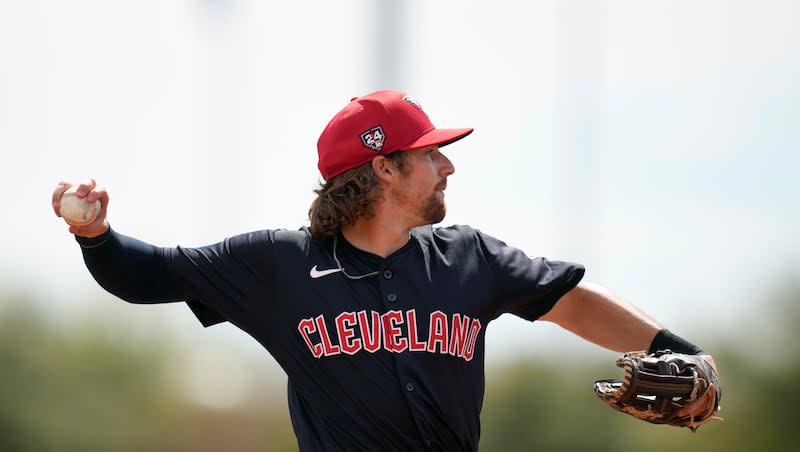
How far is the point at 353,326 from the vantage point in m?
3.46

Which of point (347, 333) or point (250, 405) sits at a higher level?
point (347, 333)

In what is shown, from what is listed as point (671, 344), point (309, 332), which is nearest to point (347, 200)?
point (309, 332)

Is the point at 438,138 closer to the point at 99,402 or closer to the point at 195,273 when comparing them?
the point at 195,273

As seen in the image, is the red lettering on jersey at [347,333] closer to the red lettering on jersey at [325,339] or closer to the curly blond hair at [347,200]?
the red lettering on jersey at [325,339]

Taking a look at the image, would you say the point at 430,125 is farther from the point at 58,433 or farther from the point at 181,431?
the point at 58,433

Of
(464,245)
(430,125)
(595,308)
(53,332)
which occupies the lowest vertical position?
(53,332)

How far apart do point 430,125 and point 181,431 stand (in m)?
8.41

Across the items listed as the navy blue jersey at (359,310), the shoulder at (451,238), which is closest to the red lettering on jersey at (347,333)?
the navy blue jersey at (359,310)

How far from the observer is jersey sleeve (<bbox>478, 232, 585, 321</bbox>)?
3584 millimetres

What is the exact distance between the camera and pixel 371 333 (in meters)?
3.46

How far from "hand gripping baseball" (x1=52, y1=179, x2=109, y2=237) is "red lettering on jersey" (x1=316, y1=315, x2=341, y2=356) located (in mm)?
781

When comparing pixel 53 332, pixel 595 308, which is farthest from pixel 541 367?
pixel 595 308

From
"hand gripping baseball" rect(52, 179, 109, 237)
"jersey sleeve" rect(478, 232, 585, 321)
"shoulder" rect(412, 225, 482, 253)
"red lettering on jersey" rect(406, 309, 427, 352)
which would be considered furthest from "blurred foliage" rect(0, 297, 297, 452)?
"hand gripping baseball" rect(52, 179, 109, 237)

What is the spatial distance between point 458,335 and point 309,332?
0.49 metres
